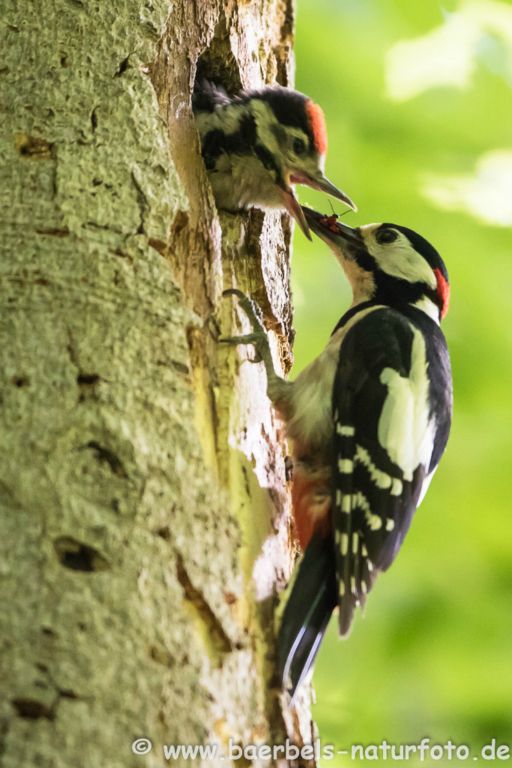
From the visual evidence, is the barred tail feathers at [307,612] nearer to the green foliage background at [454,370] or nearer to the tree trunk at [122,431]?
the tree trunk at [122,431]

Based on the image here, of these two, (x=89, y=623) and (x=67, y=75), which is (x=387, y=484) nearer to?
(x=89, y=623)

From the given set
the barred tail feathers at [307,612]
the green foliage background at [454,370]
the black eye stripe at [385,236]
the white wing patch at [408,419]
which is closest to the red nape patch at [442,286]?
the black eye stripe at [385,236]

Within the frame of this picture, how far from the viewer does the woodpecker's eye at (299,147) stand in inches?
107

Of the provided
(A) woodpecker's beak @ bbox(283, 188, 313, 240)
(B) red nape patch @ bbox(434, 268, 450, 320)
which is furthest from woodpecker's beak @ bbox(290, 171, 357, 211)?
(B) red nape patch @ bbox(434, 268, 450, 320)

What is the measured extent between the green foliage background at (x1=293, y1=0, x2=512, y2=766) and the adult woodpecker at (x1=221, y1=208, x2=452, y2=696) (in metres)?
0.72

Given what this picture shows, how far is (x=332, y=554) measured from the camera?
6.64 feet

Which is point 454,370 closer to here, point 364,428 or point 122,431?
point 364,428

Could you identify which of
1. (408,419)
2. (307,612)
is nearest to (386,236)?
(408,419)

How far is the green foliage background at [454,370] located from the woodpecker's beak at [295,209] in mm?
846

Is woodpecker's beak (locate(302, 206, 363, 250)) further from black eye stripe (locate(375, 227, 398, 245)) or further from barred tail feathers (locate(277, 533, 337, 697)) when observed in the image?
barred tail feathers (locate(277, 533, 337, 697))

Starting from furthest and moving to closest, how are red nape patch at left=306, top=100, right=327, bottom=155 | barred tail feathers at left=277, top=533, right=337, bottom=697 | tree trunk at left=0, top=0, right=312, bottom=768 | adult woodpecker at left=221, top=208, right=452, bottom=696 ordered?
red nape patch at left=306, top=100, right=327, bottom=155, adult woodpecker at left=221, top=208, right=452, bottom=696, barred tail feathers at left=277, top=533, right=337, bottom=697, tree trunk at left=0, top=0, right=312, bottom=768

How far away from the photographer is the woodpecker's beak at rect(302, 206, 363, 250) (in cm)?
280

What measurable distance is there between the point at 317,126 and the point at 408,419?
882 millimetres

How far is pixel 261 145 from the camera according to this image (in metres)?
2.68
